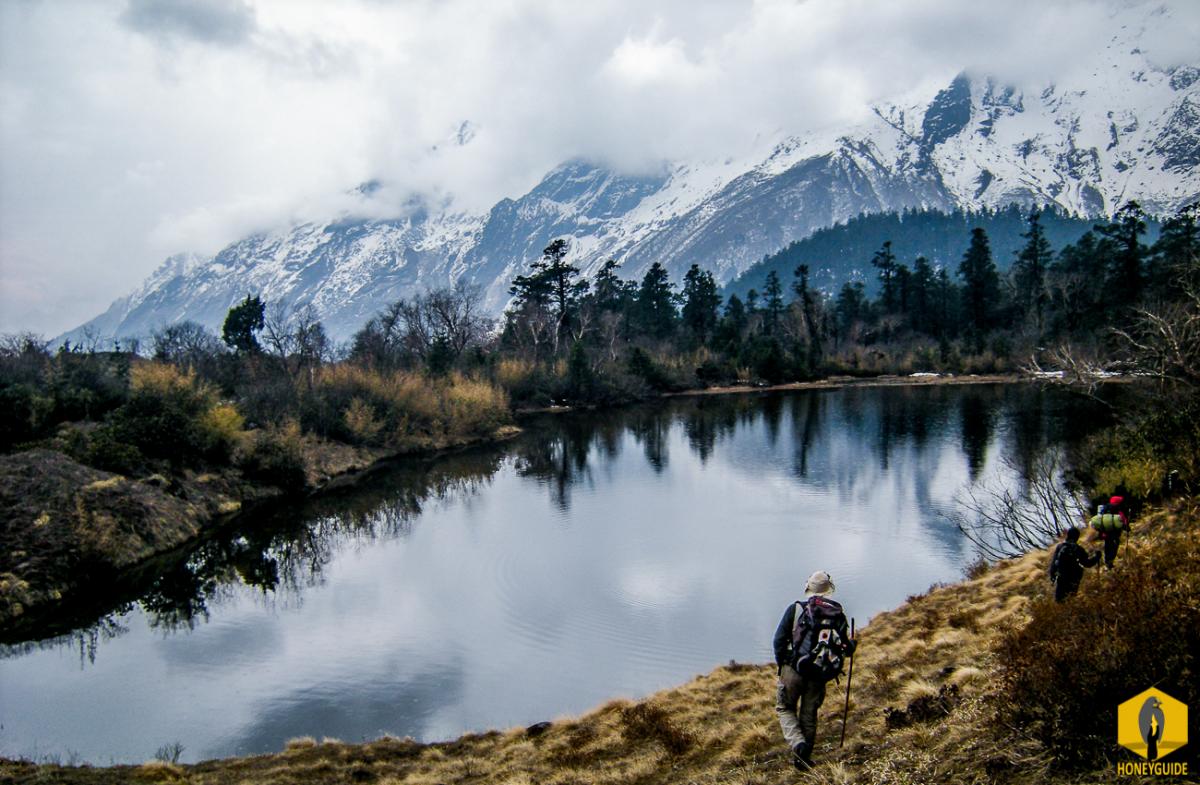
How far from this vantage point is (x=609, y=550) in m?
22.3

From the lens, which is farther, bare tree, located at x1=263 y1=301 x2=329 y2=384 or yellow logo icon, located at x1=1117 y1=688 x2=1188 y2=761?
bare tree, located at x1=263 y1=301 x2=329 y2=384

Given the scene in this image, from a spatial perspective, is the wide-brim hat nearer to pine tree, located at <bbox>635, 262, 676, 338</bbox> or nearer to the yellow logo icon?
the yellow logo icon

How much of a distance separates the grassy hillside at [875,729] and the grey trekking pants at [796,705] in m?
0.37

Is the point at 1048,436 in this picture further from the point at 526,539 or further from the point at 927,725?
the point at 927,725

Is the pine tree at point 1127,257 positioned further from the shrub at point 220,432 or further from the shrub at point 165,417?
the shrub at point 165,417

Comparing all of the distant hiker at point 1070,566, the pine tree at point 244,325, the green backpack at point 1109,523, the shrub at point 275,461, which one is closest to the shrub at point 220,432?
the shrub at point 275,461

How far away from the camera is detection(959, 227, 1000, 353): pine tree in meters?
91.9

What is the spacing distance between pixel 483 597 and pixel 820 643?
1368 cm

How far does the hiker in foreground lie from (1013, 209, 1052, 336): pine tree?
9238 cm

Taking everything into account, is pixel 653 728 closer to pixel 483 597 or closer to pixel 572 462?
pixel 483 597

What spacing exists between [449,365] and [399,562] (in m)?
39.3

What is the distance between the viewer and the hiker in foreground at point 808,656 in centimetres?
691

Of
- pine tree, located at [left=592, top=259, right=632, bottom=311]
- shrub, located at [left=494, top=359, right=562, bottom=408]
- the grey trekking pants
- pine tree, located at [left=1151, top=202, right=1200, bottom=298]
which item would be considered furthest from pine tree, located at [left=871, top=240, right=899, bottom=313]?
the grey trekking pants

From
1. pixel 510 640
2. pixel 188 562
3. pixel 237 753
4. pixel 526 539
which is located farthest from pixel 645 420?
pixel 237 753
